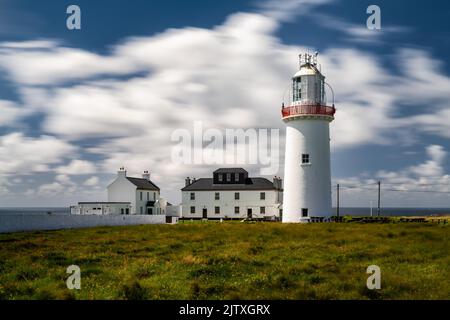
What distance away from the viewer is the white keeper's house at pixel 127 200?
192 feet

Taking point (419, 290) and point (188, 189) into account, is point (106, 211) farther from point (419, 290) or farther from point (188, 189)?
point (419, 290)

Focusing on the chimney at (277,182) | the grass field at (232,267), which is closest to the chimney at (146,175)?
the chimney at (277,182)

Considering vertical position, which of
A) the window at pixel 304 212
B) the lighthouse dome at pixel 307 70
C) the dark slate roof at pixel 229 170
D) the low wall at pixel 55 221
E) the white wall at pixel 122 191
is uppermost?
the lighthouse dome at pixel 307 70

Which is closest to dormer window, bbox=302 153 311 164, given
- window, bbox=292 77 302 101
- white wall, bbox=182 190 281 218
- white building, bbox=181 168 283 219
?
window, bbox=292 77 302 101

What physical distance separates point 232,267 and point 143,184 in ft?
166

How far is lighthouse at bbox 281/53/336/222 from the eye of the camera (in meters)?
39.0

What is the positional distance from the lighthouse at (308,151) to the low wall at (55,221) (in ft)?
60.9

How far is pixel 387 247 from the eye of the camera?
843 inches

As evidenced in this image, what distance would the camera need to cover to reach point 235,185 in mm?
62812

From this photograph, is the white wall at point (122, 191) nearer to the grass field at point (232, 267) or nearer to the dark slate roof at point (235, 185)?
the dark slate roof at point (235, 185)

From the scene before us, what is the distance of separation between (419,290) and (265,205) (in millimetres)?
48019

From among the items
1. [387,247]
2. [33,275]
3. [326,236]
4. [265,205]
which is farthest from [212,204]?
[33,275]

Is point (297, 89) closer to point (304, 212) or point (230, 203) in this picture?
point (304, 212)

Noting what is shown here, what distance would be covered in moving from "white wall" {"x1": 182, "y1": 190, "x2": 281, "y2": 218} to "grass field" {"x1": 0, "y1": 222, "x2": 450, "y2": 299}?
1344 inches
